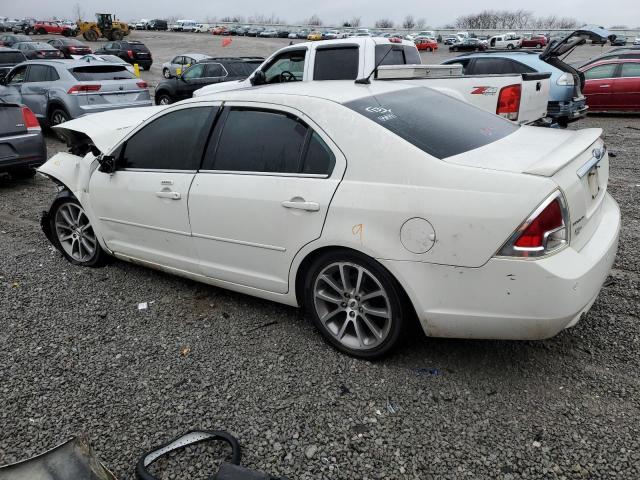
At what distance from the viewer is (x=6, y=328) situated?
3.67 m

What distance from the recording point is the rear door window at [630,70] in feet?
40.0

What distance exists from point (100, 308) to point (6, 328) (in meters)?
0.62

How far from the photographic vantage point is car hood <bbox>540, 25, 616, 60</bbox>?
7109 mm

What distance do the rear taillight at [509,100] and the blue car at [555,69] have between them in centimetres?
182

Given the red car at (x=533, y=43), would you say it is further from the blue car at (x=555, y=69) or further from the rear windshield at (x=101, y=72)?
the rear windshield at (x=101, y=72)

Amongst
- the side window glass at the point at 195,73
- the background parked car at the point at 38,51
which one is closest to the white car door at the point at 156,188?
the side window glass at the point at 195,73

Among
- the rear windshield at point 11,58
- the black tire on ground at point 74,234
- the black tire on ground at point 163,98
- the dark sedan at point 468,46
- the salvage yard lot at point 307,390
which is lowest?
the salvage yard lot at point 307,390

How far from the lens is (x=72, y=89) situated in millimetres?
10531

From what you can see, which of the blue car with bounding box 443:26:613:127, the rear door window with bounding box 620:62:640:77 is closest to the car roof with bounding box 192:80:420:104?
the blue car with bounding box 443:26:613:127

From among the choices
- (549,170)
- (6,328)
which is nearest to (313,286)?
(549,170)

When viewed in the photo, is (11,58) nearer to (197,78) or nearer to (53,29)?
(197,78)

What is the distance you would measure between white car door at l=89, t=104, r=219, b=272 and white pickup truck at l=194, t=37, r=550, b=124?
8.86ft

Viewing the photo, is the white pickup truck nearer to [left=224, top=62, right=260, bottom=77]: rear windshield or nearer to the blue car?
the blue car

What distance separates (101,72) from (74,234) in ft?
25.4
